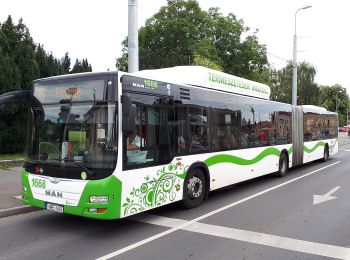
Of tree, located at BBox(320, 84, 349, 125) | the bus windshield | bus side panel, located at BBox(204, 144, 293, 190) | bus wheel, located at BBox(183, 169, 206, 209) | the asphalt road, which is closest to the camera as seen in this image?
the asphalt road

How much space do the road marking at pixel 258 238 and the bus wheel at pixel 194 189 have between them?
0.82 meters

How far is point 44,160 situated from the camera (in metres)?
6.79

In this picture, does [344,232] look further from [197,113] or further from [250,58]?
[250,58]

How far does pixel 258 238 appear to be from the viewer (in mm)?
6305

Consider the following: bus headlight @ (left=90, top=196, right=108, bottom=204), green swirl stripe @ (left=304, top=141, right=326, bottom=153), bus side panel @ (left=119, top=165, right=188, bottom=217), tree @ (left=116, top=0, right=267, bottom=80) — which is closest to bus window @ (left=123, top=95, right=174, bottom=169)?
bus side panel @ (left=119, top=165, right=188, bottom=217)

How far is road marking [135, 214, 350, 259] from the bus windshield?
1.86 meters

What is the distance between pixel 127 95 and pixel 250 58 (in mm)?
37280

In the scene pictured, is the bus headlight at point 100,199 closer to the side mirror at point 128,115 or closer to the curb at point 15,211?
the side mirror at point 128,115

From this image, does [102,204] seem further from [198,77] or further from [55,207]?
[198,77]

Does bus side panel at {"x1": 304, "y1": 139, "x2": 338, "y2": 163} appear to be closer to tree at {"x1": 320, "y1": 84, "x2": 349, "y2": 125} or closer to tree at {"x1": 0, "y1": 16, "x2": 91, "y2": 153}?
tree at {"x1": 0, "y1": 16, "x2": 91, "y2": 153}

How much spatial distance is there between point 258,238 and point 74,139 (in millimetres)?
3479

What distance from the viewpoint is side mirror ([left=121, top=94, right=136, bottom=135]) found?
6.19 metres

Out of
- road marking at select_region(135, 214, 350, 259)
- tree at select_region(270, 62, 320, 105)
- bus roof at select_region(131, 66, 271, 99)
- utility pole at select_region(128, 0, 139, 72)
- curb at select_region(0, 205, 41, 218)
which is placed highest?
tree at select_region(270, 62, 320, 105)

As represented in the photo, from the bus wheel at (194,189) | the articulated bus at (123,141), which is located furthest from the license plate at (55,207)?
the bus wheel at (194,189)
